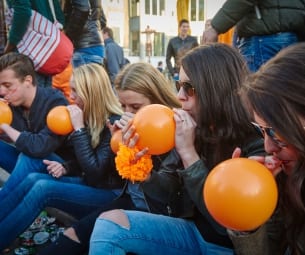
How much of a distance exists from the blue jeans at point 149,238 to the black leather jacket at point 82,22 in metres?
2.73

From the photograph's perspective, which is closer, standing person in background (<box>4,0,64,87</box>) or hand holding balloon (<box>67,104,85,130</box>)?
hand holding balloon (<box>67,104,85,130</box>)

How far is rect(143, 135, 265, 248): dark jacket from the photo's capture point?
158 centimetres

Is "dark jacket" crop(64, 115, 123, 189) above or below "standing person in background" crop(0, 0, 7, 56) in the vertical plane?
below

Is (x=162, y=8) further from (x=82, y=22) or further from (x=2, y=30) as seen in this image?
(x=82, y=22)

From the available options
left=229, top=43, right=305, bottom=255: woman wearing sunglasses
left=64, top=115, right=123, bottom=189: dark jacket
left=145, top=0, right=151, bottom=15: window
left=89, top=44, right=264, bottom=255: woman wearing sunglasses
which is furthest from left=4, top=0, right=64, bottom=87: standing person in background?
left=145, top=0, right=151, bottom=15: window

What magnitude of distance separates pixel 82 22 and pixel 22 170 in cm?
192

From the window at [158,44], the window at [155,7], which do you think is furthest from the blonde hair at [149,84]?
the window at [155,7]

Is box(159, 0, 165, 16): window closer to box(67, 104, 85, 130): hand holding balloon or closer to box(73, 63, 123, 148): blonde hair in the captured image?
box(73, 63, 123, 148): blonde hair

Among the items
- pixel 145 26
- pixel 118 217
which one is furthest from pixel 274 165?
pixel 145 26

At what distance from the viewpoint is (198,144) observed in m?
1.80

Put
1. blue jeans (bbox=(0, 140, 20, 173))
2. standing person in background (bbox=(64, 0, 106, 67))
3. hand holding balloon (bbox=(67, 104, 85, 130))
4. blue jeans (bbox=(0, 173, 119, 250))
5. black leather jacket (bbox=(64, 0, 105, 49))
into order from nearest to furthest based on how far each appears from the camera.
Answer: blue jeans (bbox=(0, 173, 119, 250)) < hand holding balloon (bbox=(67, 104, 85, 130)) < blue jeans (bbox=(0, 140, 20, 173)) < black leather jacket (bbox=(64, 0, 105, 49)) < standing person in background (bbox=(64, 0, 106, 67))

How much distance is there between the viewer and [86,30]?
4277 mm

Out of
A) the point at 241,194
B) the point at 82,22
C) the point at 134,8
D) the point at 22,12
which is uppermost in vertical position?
the point at 22,12

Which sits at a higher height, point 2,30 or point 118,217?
point 2,30
